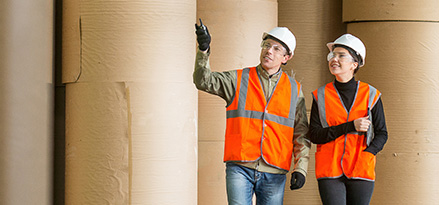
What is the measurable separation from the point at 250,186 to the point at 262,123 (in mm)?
455

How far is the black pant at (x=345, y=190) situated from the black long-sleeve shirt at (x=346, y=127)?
263 millimetres

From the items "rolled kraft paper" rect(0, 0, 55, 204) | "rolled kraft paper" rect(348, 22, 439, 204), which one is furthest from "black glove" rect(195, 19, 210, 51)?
"rolled kraft paper" rect(348, 22, 439, 204)

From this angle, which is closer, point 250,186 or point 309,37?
point 250,186

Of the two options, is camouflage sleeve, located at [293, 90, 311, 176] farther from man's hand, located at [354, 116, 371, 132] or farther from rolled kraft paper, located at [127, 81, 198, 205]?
rolled kraft paper, located at [127, 81, 198, 205]

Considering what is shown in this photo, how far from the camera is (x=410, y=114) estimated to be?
6.72 meters

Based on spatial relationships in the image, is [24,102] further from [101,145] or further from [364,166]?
[364,166]

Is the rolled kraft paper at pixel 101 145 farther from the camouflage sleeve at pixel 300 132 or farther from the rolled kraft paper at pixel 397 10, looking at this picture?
the rolled kraft paper at pixel 397 10

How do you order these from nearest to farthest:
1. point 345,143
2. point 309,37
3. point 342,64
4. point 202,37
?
point 202,37, point 345,143, point 342,64, point 309,37

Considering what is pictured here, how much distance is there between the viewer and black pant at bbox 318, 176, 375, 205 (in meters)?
4.61

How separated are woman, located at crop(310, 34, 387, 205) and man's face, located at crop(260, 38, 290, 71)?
415 mm

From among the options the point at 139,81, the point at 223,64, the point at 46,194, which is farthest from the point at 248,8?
the point at 46,194

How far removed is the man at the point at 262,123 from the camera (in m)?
4.46

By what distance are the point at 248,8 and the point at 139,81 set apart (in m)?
1.83

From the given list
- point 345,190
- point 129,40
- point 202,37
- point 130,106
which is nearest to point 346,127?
point 345,190
